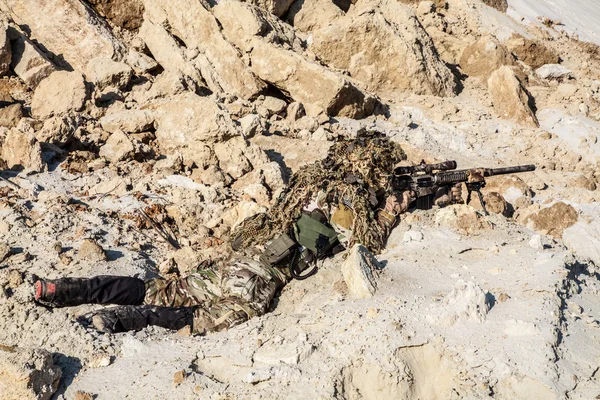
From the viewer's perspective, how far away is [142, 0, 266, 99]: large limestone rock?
804 centimetres

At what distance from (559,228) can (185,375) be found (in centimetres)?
451

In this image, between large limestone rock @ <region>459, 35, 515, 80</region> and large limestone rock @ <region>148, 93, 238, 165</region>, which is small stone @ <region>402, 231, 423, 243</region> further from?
large limestone rock @ <region>459, 35, 515, 80</region>

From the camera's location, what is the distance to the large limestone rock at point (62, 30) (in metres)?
7.86

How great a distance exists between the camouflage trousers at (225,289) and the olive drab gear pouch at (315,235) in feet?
1.17

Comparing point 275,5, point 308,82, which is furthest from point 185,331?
point 275,5

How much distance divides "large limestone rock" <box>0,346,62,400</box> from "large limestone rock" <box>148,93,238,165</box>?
12.0 feet

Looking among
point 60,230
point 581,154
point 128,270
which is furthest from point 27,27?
point 581,154

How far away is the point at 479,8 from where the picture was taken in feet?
37.9

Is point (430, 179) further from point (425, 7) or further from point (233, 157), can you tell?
point (425, 7)

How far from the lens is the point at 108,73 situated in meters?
7.32

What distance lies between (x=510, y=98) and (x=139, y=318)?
6893mm

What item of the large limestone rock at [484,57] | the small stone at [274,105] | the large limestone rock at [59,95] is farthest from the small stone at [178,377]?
the large limestone rock at [484,57]

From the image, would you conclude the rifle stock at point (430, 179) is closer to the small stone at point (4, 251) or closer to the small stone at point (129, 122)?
the small stone at point (129, 122)

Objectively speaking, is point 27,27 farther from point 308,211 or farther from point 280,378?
point 280,378
